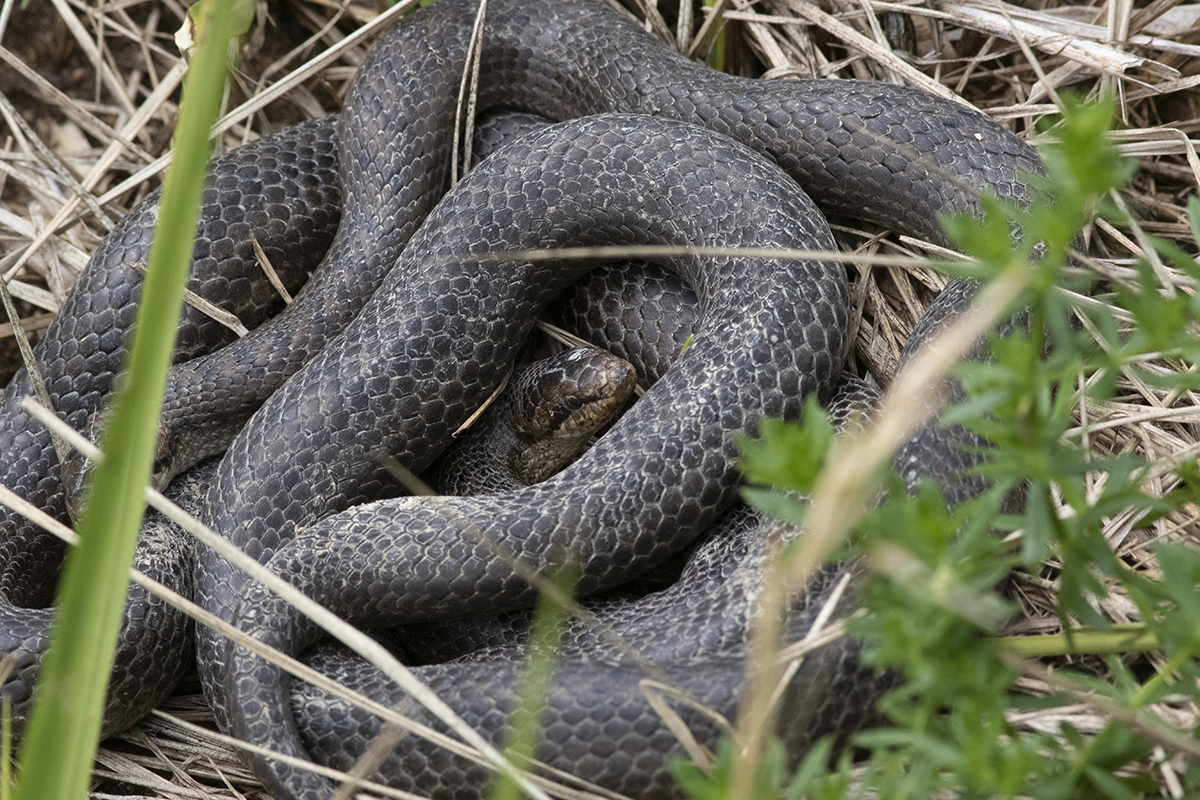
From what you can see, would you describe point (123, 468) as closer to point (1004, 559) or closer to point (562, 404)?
point (1004, 559)

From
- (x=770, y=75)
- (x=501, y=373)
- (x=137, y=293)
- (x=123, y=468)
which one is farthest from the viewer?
(x=770, y=75)

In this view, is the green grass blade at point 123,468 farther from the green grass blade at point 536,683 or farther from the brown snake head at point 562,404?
the brown snake head at point 562,404

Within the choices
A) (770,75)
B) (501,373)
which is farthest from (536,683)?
(770,75)

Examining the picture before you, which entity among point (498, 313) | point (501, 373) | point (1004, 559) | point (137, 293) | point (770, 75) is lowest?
point (501, 373)

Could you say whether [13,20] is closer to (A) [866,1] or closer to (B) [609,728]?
(A) [866,1]

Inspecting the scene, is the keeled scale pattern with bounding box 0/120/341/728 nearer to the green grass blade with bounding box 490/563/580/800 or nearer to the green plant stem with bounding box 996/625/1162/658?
the green grass blade with bounding box 490/563/580/800
